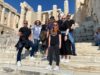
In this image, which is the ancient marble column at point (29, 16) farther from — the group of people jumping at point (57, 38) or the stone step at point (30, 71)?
the stone step at point (30, 71)

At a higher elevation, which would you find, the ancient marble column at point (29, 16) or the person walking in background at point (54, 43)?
the ancient marble column at point (29, 16)

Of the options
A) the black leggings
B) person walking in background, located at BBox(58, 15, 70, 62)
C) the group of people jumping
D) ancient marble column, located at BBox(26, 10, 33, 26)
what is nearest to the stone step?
the black leggings

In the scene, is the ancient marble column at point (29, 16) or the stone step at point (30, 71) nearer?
the stone step at point (30, 71)

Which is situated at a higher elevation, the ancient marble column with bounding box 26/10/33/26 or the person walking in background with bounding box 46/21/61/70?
the ancient marble column with bounding box 26/10/33/26

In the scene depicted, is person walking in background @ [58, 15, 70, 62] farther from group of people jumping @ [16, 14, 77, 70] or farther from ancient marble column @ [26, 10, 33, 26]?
ancient marble column @ [26, 10, 33, 26]

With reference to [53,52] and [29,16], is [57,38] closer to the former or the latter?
[53,52]

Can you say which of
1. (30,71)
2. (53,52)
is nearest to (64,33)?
(53,52)

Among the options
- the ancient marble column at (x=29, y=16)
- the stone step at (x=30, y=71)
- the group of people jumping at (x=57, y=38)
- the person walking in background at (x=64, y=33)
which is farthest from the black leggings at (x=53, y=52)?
the ancient marble column at (x=29, y=16)

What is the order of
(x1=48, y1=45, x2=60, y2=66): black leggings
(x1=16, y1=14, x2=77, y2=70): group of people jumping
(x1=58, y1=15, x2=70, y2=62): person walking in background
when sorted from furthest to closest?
(x1=58, y1=15, x2=70, y2=62): person walking in background
(x1=16, y1=14, x2=77, y2=70): group of people jumping
(x1=48, y1=45, x2=60, y2=66): black leggings

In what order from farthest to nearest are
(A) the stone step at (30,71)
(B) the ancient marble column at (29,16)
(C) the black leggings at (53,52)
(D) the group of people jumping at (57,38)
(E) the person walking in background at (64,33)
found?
(B) the ancient marble column at (29,16), (E) the person walking in background at (64,33), (D) the group of people jumping at (57,38), (C) the black leggings at (53,52), (A) the stone step at (30,71)

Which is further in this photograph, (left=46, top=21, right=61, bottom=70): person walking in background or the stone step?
(left=46, top=21, right=61, bottom=70): person walking in background

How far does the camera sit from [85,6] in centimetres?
3244

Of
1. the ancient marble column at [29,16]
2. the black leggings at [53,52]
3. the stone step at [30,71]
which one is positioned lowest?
the stone step at [30,71]

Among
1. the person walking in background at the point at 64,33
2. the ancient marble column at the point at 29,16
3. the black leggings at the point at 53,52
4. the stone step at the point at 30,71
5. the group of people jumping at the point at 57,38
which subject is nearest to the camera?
the stone step at the point at 30,71
